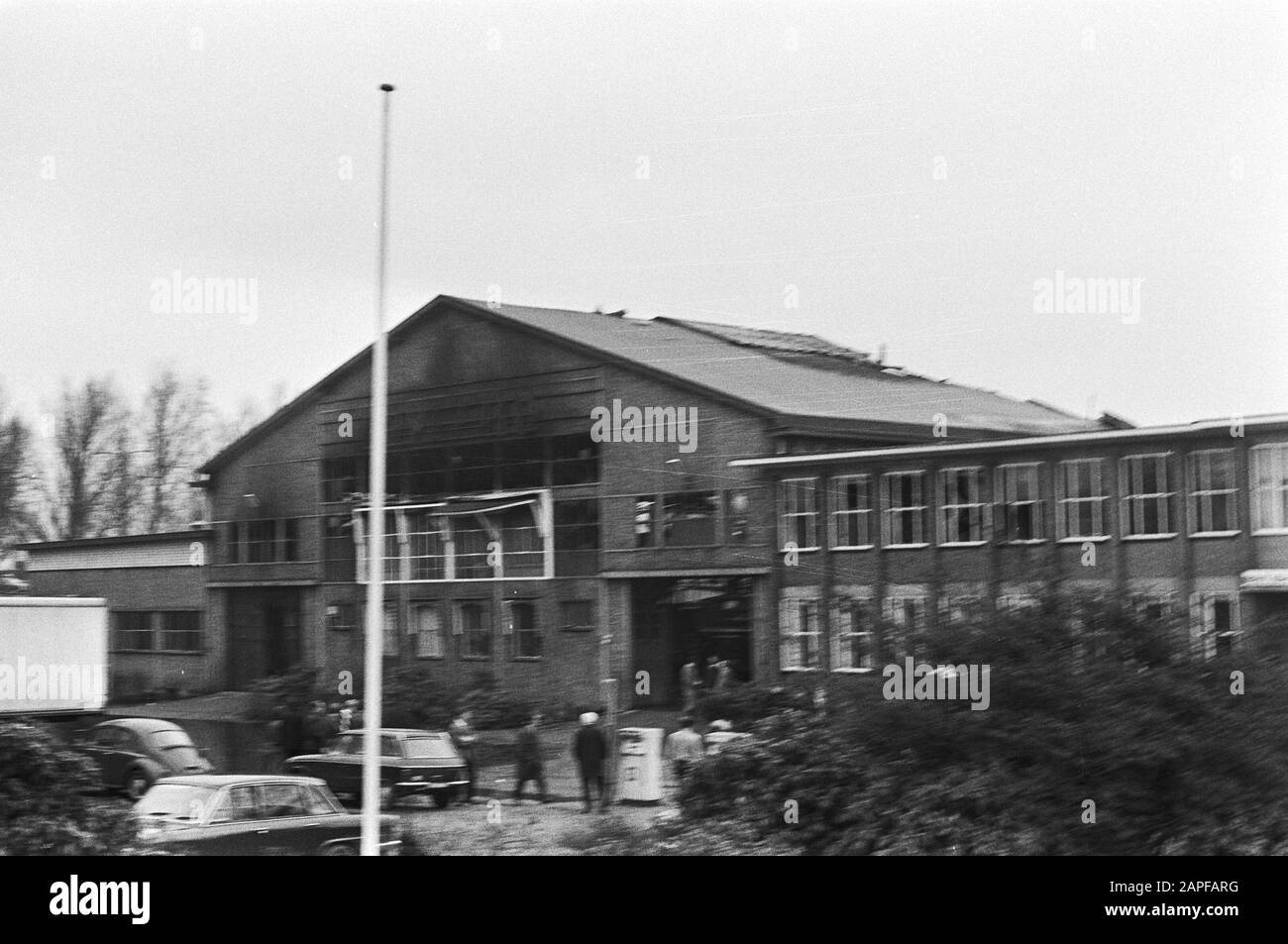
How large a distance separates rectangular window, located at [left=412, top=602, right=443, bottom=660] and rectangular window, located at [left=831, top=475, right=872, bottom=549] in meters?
3.55

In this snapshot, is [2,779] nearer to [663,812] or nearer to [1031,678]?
[663,812]

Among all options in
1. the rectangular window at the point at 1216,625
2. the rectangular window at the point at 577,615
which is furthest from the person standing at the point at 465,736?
the rectangular window at the point at 1216,625

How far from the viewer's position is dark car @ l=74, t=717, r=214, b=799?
12891 millimetres

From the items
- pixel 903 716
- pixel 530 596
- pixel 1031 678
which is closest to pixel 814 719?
pixel 903 716

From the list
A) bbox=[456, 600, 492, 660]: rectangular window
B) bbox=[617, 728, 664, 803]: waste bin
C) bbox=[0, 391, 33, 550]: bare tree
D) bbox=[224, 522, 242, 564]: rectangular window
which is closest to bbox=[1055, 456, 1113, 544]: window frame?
bbox=[617, 728, 664, 803]: waste bin

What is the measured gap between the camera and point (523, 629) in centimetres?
1290

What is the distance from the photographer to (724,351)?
12.7m

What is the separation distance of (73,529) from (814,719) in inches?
285

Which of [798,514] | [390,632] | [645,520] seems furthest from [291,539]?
[798,514]

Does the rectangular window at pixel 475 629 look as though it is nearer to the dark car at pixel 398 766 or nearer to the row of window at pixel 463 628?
the row of window at pixel 463 628

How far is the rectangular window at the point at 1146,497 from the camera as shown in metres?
11.7

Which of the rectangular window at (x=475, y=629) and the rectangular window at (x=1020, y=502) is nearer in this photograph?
the rectangular window at (x=1020, y=502)

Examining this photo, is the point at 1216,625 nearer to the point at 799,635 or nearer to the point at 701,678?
the point at 799,635

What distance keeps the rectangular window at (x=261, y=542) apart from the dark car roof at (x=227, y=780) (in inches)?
78.1
